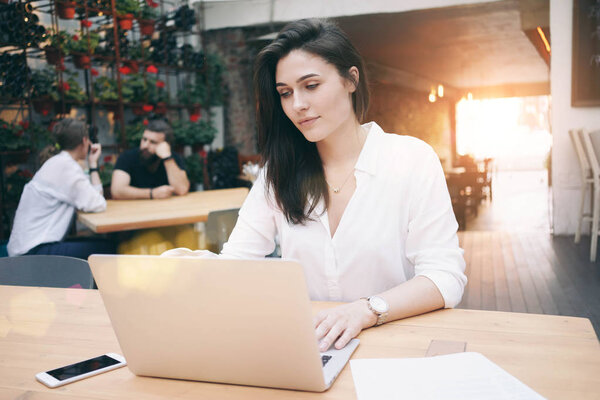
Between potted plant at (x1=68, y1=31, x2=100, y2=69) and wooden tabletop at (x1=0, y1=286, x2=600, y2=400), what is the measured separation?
4664 millimetres

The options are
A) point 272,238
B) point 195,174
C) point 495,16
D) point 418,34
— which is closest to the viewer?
point 272,238

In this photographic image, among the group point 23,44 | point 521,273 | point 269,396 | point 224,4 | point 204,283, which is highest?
point 224,4

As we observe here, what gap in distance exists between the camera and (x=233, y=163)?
6.89m

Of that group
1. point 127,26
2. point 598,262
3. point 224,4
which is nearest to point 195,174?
point 127,26

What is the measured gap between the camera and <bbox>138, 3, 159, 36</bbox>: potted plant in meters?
6.25

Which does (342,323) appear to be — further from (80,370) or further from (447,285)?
(80,370)

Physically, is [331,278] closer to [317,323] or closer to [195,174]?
[317,323]

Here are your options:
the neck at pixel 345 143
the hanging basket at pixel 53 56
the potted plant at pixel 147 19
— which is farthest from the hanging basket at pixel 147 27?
the neck at pixel 345 143

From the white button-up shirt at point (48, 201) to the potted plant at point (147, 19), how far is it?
132 inches

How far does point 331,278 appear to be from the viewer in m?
1.52

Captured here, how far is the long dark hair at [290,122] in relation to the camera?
5.02 feet

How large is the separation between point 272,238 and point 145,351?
2.65 feet

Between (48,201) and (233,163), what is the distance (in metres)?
3.57

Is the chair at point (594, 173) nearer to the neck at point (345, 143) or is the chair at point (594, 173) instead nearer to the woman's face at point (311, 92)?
the neck at point (345, 143)
